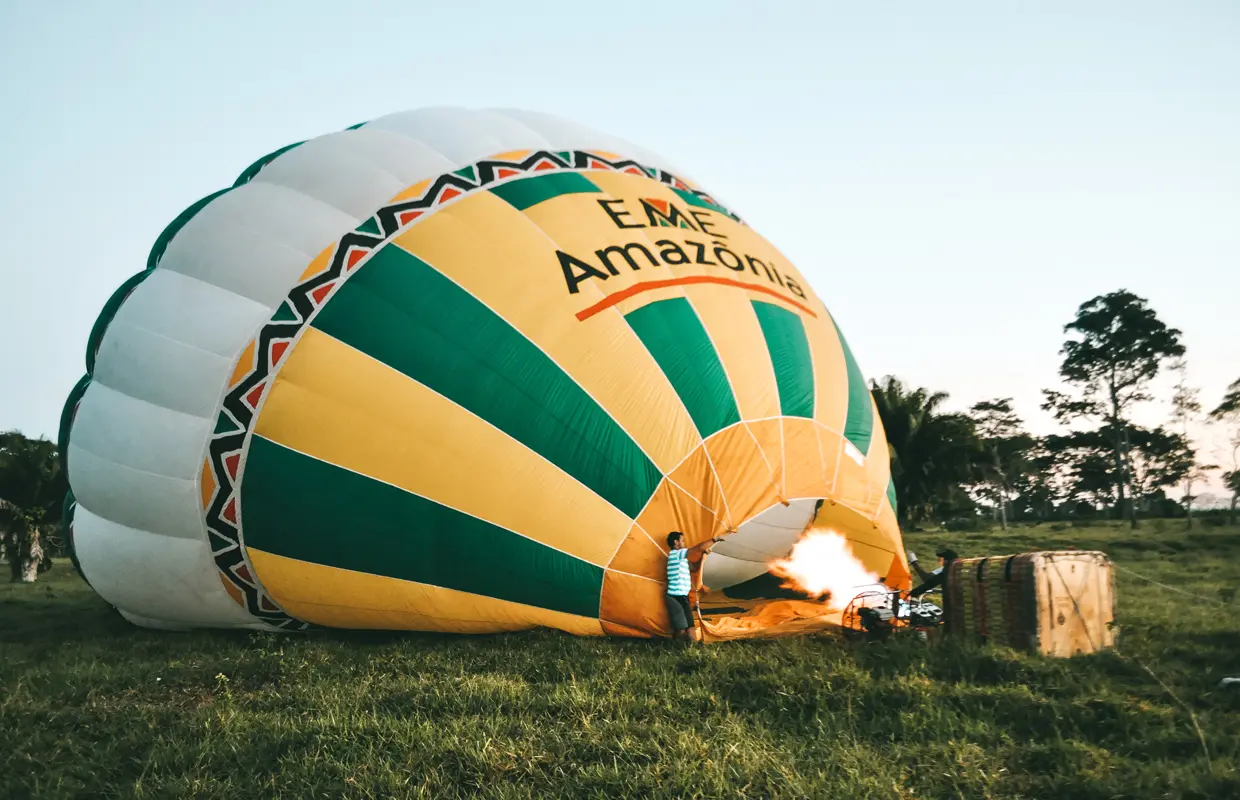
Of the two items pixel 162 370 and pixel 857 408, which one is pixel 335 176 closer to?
pixel 162 370

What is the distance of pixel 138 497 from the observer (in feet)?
17.7

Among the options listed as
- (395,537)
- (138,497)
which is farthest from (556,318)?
(138,497)

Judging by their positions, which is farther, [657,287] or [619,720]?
[657,287]

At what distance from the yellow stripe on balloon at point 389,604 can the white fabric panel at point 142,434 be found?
2.42 feet

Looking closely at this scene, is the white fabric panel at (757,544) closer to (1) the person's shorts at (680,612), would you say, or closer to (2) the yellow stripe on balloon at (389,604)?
(1) the person's shorts at (680,612)

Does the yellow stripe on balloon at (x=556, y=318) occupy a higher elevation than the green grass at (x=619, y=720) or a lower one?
higher

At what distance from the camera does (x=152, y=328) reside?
546 centimetres

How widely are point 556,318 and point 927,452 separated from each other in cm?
1713

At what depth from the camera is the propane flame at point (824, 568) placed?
21.9 feet

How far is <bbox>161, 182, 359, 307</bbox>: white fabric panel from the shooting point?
17.7 ft

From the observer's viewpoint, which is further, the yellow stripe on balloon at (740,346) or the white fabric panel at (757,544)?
the white fabric panel at (757,544)

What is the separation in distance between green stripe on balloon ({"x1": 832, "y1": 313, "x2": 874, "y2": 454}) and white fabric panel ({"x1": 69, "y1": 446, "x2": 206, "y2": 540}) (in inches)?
177

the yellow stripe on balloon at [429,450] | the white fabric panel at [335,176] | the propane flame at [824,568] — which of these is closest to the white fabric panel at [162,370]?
the yellow stripe on balloon at [429,450]

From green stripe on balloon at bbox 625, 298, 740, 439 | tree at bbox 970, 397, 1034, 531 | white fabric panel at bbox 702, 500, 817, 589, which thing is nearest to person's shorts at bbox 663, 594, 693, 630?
green stripe on balloon at bbox 625, 298, 740, 439
